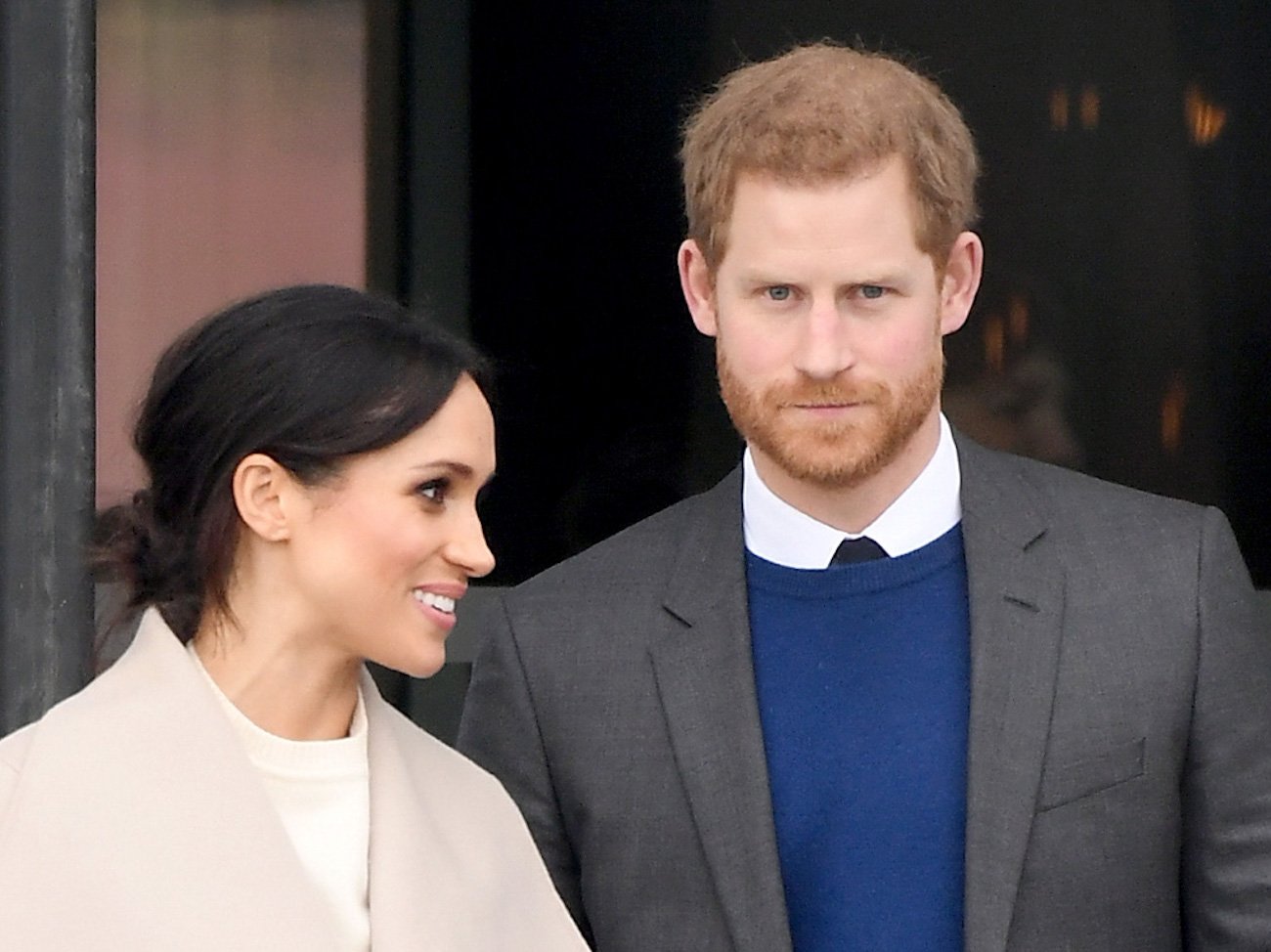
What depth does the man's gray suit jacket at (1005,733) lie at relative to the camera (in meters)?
3.12

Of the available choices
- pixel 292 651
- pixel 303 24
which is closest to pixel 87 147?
pixel 303 24

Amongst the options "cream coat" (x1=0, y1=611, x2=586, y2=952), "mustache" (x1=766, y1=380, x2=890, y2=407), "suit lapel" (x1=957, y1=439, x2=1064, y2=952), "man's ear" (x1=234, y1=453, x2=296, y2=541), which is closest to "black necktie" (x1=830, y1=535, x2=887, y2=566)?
"suit lapel" (x1=957, y1=439, x2=1064, y2=952)

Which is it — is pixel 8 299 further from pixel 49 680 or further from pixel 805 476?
pixel 805 476

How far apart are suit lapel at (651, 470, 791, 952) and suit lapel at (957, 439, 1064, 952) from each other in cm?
26

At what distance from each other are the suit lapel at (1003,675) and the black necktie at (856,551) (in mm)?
117

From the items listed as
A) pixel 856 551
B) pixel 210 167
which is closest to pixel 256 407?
pixel 856 551

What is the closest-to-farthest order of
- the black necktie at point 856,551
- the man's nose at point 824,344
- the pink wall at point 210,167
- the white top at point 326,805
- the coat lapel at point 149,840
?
1. the coat lapel at point 149,840
2. the white top at point 326,805
3. the man's nose at point 824,344
4. the black necktie at point 856,551
5. the pink wall at point 210,167

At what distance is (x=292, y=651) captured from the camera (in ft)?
9.46

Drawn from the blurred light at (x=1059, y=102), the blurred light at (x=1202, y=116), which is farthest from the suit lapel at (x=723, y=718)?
the blurred light at (x=1202, y=116)

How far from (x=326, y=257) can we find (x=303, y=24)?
1.31ft

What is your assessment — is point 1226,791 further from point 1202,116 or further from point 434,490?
point 1202,116

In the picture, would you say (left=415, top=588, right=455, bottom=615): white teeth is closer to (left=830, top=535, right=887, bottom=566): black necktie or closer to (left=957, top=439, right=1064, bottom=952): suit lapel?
(left=830, top=535, right=887, bottom=566): black necktie

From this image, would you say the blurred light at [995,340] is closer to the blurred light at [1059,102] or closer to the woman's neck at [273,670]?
the blurred light at [1059,102]

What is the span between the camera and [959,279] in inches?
130
